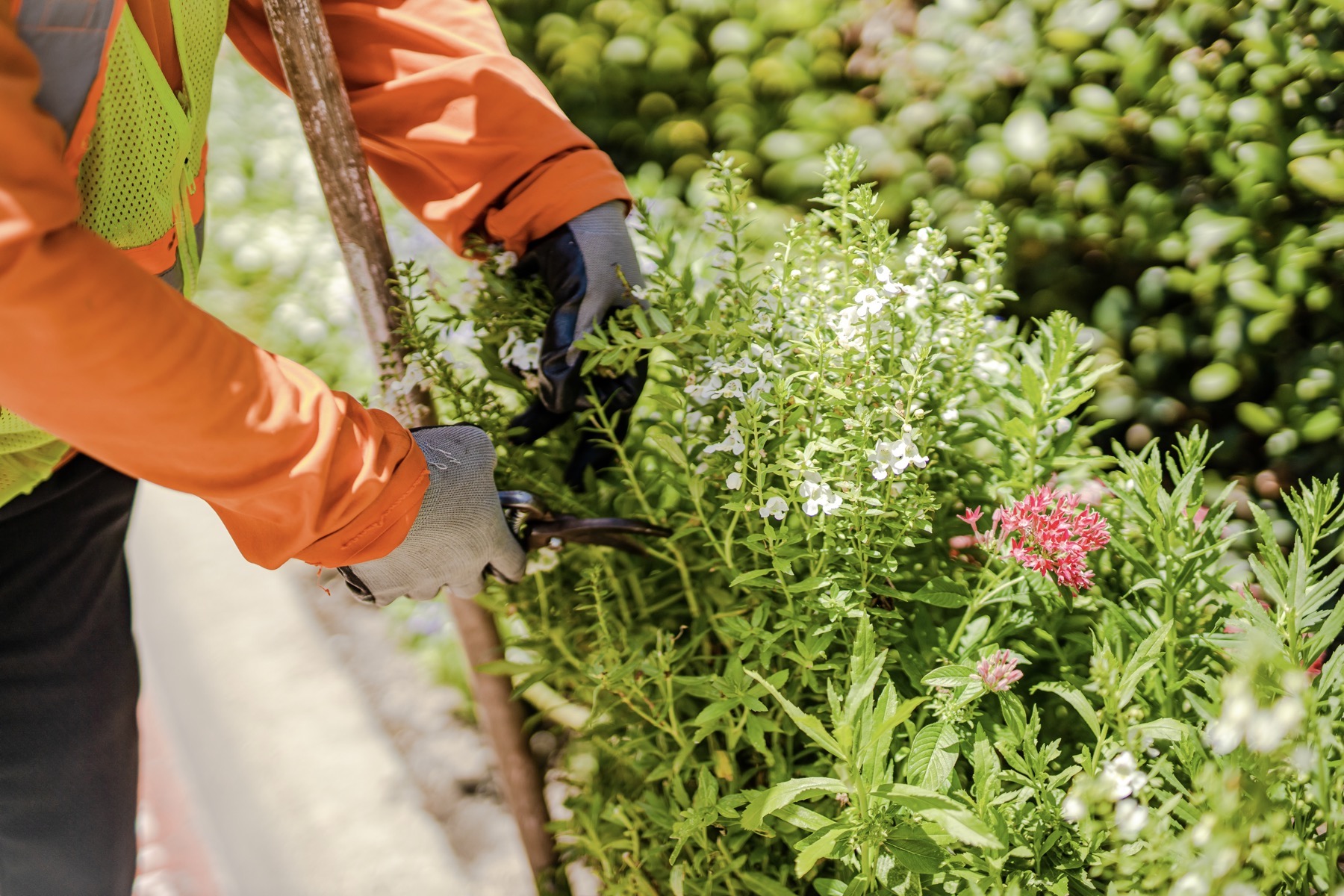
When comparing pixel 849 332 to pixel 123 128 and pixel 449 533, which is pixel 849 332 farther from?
pixel 123 128

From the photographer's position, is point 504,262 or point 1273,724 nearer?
point 1273,724

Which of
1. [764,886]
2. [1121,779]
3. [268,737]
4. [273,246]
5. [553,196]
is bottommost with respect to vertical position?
[268,737]

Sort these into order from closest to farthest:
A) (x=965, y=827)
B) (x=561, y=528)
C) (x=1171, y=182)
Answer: (x=965, y=827) < (x=561, y=528) < (x=1171, y=182)

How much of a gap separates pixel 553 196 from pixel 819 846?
931 mm

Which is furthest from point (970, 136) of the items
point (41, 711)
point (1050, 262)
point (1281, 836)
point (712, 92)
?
point (41, 711)

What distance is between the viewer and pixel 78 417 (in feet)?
2.70

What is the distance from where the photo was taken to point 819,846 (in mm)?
931

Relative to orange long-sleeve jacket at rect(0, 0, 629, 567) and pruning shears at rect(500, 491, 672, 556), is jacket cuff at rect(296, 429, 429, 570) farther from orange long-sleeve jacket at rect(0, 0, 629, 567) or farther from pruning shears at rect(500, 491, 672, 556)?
pruning shears at rect(500, 491, 672, 556)

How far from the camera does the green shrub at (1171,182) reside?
5.86 ft

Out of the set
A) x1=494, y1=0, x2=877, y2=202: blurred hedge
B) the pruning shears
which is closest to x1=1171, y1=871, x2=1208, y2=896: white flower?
the pruning shears

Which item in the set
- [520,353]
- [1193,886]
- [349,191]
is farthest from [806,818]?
[349,191]

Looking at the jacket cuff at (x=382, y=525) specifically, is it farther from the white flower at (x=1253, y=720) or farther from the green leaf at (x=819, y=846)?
the white flower at (x=1253, y=720)

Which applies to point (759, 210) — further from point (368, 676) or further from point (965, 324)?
point (368, 676)

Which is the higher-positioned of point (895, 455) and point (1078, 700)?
point (895, 455)
